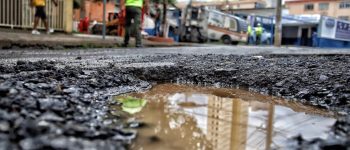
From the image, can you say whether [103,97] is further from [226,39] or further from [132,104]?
[226,39]

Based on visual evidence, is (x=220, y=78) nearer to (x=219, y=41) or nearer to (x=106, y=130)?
(x=106, y=130)

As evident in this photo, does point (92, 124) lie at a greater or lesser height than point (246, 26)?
lesser

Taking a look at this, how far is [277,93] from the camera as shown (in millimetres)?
2582

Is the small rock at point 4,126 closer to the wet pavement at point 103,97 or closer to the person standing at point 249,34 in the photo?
the wet pavement at point 103,97

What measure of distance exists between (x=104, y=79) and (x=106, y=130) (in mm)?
1320

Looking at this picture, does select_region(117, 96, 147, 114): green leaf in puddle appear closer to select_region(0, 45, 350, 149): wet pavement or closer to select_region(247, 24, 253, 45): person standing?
select_region(0, 45, 350, 149): wet pavement

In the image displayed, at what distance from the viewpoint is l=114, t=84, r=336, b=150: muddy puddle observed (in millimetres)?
1330

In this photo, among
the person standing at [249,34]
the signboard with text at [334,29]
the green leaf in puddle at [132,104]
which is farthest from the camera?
the signboard with text at [334,29]

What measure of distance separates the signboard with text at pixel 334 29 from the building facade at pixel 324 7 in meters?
15.9

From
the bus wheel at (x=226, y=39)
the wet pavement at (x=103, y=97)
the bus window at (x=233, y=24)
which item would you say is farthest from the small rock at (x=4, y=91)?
the bus window at (x=233, y=24)

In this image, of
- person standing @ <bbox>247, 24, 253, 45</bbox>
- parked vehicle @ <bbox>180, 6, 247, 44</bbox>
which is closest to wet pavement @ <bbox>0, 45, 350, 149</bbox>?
parked vehicle @ <bbox>180, 6, 247, 44</bbox>

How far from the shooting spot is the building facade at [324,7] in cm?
4819

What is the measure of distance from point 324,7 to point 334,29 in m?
20.1

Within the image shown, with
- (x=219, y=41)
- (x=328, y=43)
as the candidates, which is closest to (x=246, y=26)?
(x=219, y=41)
